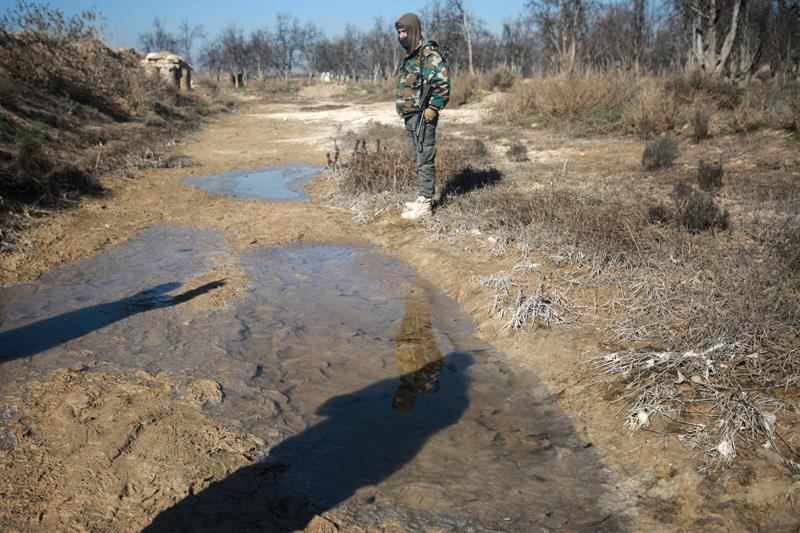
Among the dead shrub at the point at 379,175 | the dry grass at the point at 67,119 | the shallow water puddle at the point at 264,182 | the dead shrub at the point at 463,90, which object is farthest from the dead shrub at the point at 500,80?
the dead shrub at the point at 379,175

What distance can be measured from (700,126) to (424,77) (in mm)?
5724

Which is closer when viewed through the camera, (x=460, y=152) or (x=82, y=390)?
(x=82, y=390)

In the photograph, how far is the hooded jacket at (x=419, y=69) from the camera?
237 inches

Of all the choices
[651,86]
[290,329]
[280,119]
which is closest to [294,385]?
[290,329]

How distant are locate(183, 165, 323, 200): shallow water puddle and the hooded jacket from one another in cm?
261

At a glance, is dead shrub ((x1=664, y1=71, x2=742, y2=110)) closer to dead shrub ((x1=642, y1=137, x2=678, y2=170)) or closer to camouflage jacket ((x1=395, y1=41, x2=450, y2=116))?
dead shrub ((x1=642, y1=137, x2=678, y2=170))

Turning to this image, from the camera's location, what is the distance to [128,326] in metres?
3.97

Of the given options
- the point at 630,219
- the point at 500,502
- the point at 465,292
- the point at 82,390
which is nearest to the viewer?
the point at 500,502

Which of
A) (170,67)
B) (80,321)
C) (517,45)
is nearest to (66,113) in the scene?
(80,321)

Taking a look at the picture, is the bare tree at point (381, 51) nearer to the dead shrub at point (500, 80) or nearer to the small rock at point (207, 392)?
the dead shrub at point (500, 80)

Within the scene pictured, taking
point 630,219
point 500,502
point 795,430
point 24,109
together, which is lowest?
point 500,502

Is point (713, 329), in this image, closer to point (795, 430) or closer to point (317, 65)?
point (795, 430)

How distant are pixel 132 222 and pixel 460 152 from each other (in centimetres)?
495

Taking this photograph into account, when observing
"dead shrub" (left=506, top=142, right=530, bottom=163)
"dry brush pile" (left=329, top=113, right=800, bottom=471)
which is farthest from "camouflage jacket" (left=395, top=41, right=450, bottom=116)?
"dead shrub" (left=506, top=142, right=530, bottom=163)
